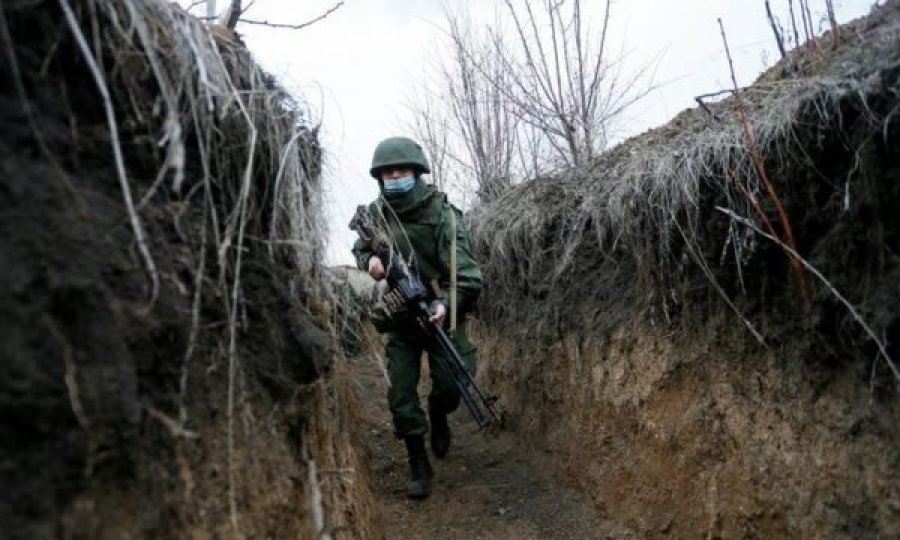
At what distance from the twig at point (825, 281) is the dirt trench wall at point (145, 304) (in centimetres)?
183

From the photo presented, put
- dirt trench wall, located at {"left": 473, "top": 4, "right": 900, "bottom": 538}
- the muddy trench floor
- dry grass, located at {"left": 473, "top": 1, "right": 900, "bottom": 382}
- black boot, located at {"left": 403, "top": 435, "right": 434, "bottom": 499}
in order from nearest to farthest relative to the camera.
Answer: dirt trench wall, located at {"left": 473, "top": 4, "right": 900, "bottom": 538} < dry grass, located at {"left": 473, "top": 1, "right": 900, "bottom": 382} < the muddy trench floor < black boot, located at {"left": 403, "top": 435, "right": 434, "bottom": 499}

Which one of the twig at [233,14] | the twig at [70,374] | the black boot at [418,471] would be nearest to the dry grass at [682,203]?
the black boot at [418,471]

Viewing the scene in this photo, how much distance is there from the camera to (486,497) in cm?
Answer: 418

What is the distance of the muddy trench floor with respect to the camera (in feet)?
12.6

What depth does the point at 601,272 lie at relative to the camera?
4242 mm

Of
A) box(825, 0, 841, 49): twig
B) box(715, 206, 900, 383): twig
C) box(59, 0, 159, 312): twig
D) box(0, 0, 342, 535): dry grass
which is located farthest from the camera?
box(825, 0, 841, 49): twig

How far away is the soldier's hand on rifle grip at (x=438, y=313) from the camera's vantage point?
157 inches

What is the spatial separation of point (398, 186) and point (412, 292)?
74cm

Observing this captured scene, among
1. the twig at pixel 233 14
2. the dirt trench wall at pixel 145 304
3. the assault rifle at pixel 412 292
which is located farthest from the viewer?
the assault rifle at pixel 412 292

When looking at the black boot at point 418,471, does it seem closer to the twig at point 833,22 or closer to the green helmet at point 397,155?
the green helmet at point 397,155

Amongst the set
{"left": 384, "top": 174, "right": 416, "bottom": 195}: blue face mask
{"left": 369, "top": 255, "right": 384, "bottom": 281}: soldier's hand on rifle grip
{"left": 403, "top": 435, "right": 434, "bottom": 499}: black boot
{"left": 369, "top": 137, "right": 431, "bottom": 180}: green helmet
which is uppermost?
{"left": 369, "top": 137, "right": 431, "bottom": 180}: green helmet

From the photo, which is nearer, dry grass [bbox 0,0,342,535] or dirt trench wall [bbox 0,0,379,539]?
dirt trench wall [bbox 0,0,379,539]

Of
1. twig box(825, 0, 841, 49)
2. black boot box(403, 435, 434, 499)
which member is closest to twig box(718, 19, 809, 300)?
twig box(825, 0, 841, 49)

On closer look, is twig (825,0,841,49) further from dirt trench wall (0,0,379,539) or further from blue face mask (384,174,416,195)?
dirt trench wall (0,0,379,539)
